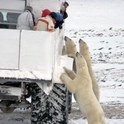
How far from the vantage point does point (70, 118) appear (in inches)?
328

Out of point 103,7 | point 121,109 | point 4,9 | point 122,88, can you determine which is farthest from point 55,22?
point 103,7

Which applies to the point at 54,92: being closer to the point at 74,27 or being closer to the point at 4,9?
the point at 4,9

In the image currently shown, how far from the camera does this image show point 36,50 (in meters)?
5.90

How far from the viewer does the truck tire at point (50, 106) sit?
6590 mm

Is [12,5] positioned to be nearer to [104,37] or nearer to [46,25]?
[46,25]

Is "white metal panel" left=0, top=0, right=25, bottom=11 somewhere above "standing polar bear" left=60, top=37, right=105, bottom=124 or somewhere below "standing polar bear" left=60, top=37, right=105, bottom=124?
above

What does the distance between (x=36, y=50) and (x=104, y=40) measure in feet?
47.0

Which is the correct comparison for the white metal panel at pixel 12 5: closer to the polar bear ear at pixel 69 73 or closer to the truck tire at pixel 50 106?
the polar bear ear at pixel 69 73

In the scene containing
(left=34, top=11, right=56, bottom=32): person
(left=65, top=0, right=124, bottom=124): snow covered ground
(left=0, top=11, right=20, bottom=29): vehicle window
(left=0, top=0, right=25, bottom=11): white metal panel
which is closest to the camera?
(left=34, top=11, right=56, bottom=32): person

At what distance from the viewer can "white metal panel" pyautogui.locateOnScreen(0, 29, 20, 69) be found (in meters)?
5.89

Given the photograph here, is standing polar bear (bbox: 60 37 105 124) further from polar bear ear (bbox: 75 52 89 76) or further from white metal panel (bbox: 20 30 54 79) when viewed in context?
white metal panel (bbox: 20 30 54 79)

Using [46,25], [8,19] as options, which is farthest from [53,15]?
[8,19]

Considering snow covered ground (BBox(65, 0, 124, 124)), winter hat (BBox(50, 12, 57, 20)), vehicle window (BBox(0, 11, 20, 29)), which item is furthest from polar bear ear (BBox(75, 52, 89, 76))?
vehicle window (BBox(0, 11, 20, 29))

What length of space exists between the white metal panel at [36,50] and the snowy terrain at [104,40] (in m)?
2.29
